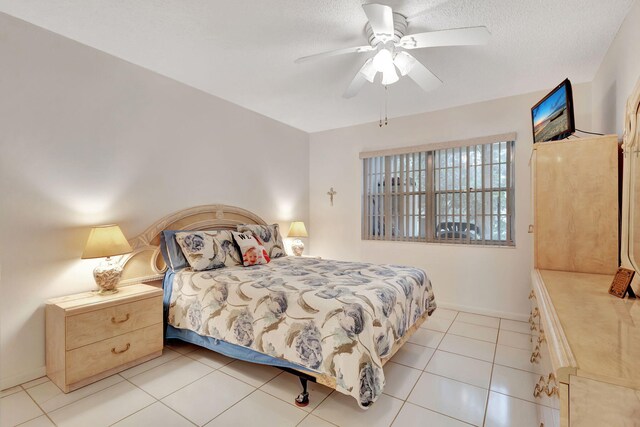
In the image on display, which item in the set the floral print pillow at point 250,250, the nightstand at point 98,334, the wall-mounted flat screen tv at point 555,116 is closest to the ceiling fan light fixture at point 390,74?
the wall-mounted flat screen tv at point 555,116

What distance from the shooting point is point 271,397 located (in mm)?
2041

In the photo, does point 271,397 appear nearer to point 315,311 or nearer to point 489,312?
point 315,311

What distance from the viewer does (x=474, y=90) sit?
131 inches

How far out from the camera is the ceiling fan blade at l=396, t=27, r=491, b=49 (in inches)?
70.1

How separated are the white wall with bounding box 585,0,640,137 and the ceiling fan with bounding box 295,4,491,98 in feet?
3.36

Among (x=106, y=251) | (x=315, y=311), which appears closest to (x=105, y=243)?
(x=106, y=251)

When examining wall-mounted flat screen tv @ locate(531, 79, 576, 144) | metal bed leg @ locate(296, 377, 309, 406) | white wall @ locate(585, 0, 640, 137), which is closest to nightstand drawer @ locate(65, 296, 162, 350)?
metal bed leg @ locate(296, 377, 309, 406)

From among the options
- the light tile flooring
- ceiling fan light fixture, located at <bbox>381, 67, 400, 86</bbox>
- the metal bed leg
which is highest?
ceiling fan light fixture, located at <bbox>381, 67, 400, 86</bbox>

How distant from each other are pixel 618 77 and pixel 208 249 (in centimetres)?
372

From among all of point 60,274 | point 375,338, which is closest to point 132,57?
point 60,274

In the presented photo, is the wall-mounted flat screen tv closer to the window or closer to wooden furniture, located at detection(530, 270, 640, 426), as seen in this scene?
the window

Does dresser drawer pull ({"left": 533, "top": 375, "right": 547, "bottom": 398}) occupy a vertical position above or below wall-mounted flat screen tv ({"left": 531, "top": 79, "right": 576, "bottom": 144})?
below

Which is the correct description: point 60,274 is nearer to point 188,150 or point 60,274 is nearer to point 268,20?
point 188,150

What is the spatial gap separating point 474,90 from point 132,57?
139 inches
